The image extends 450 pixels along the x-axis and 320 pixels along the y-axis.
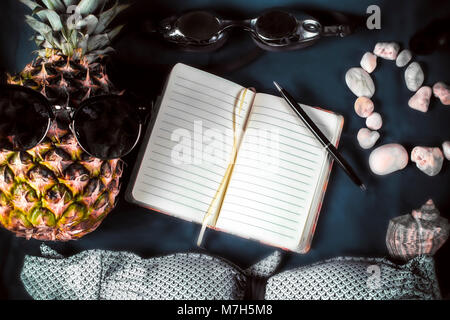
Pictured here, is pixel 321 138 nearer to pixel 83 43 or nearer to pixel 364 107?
pixel 364 107

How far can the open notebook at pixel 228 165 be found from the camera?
0.81 meters

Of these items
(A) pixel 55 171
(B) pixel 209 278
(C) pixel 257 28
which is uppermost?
(C) pixel 257 28

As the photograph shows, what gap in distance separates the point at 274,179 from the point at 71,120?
41 centimetres

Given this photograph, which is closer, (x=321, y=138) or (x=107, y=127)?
(x=107, y=127)

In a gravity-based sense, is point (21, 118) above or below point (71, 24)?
below

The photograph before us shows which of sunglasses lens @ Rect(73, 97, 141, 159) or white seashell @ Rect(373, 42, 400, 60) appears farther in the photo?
white seashell @ Rect(373, 42, 400, 60)

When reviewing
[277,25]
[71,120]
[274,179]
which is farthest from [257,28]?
[71,120]

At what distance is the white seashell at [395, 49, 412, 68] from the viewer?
2.81 ft

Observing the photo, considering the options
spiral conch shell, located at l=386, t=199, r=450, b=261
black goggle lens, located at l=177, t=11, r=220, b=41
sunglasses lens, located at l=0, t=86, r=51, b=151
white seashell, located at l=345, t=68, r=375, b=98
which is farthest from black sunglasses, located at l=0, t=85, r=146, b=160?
spiral conch shell, located at l=386, t=199, r=450, b=261

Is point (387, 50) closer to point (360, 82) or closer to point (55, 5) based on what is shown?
point (360, 82)

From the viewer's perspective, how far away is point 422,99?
845 millimetres

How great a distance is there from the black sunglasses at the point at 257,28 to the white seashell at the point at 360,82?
0.29 ft

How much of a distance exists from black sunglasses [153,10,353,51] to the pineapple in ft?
0.57

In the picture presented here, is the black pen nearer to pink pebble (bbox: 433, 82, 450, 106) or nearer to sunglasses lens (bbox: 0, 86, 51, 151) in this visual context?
pink pebble (bbox: 433, 82, 450, 106)
